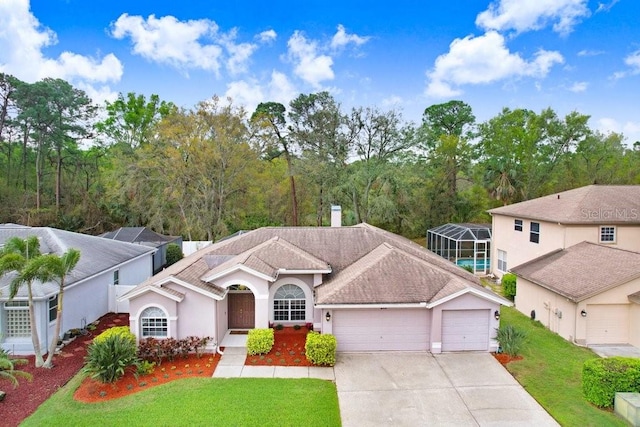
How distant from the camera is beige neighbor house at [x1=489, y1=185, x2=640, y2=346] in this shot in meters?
14.1

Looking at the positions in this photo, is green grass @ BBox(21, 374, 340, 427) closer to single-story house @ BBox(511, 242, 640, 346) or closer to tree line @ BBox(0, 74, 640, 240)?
single-story house @ BBox(511, 242, 640, 346)

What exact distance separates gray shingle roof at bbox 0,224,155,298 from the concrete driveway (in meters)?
11.1

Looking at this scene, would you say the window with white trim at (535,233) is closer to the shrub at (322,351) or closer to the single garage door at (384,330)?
the single garage door at (384,330)

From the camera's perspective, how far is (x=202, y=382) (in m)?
11.1

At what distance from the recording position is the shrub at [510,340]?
43.1 ft

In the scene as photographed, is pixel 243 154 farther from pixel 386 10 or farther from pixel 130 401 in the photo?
pixel 130 401

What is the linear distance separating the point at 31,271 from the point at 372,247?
42.1ft

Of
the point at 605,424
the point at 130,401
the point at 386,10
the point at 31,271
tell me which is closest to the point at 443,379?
the point at 605,424

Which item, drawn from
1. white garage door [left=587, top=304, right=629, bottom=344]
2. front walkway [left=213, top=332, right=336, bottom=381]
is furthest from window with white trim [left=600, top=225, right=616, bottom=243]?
front walkway [left=213, top=332, right=336, bottom=381]

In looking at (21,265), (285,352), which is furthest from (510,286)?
(21,265)

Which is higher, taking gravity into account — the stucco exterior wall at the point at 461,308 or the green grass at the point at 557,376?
the stucco exterior wall at the point at 461,308

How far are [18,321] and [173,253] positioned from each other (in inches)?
587

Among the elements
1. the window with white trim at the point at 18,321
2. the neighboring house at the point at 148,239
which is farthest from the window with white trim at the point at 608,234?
the neighboring house at the point at 148,239

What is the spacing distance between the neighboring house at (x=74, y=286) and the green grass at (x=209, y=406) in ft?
11.6
